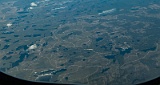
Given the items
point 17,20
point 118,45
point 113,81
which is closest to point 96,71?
point 113,81

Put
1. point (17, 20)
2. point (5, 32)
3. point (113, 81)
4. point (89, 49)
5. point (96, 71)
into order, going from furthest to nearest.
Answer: point (17, 20)
point (5, 32)
point (89, 49)
point (96, 71)
point (113, 81)

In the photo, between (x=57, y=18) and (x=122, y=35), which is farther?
(x=57, y=18)

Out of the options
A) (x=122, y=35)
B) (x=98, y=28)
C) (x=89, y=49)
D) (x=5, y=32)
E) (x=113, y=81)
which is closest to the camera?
(x=113, y=81)

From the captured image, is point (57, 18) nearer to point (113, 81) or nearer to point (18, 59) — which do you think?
point (18, 59)

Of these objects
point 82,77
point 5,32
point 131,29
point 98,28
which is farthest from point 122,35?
point 5,32

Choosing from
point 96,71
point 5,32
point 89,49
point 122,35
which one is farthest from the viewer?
point 5,32

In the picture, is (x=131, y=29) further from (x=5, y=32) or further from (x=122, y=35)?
(x=5, y=32)
